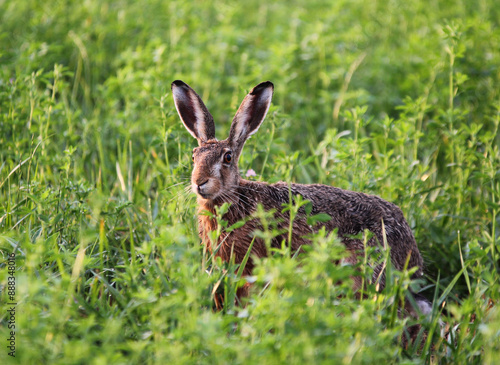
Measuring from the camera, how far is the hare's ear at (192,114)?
476 centimetres

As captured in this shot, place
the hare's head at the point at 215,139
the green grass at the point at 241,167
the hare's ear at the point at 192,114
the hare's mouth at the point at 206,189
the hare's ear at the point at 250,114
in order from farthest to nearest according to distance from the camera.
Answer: the hare's ear at the point at 192,114 < the hare's ear at the point at 250,114 < the hare's head at the point at 215,139 < the hare's mouth at the point at 206,189 < the green grass at the point at 241,167

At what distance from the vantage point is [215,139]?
4766 mm

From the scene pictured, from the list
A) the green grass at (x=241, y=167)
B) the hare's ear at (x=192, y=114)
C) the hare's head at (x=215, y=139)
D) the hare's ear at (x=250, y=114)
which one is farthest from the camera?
the hare's ear at (x=192, y=114)

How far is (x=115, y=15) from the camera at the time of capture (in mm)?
8484

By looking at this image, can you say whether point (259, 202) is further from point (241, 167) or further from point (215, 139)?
point (241, 167)

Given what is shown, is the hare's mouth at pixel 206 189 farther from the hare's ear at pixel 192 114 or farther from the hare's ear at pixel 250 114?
the hare's ear at pixel 192 114

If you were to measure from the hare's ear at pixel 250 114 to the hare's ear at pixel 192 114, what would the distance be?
0.76 ft

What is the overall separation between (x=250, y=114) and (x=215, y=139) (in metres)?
0.34

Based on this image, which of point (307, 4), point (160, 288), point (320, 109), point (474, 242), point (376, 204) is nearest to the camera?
point (160, 288)

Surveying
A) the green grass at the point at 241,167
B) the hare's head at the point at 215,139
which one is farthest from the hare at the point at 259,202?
the green grass at the point at 241,167

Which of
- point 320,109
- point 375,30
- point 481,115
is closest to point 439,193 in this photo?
point 481,115

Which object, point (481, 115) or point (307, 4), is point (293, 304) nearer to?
point (481, 115)

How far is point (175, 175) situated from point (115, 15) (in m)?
4.53

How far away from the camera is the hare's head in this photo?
4285 mm
